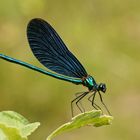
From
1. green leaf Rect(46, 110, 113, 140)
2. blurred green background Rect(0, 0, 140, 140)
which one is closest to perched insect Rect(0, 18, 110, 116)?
green leaf Rect(46, 110, 113, 140)

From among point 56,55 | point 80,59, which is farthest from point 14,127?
point 80,59

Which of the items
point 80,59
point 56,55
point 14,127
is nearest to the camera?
point 14,127

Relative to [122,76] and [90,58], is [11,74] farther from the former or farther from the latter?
[122,76]

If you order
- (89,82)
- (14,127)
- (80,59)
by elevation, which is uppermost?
(80,59)

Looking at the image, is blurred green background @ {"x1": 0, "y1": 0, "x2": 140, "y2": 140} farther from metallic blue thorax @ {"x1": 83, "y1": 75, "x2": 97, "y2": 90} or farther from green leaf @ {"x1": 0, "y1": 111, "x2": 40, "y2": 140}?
green leaf @ {"x1": 0, "y1": 111, "x2": 40, "y2": 140}

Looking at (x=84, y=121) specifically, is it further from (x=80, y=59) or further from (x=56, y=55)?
(x=80, y=59)

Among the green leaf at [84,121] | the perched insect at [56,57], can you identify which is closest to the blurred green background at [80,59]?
the perched insect at [56,57]

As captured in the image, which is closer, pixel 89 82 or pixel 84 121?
pixel 84 121
